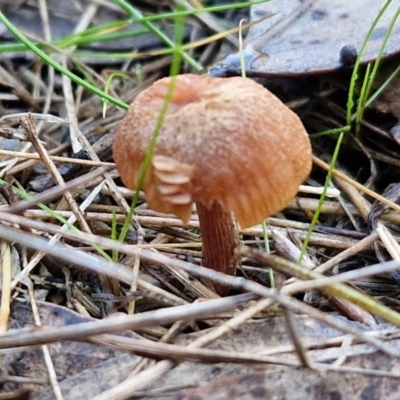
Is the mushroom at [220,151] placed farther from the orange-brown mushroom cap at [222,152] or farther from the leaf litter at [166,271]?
the leaf litter at [166,271]

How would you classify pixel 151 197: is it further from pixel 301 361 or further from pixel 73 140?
pixel 73 140

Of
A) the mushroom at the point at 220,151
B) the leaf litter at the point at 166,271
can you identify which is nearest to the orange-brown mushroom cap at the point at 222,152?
the mushroom at the point at 220,151

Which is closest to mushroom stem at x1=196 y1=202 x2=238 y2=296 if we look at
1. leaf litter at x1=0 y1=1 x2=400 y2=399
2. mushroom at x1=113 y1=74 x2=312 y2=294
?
leaf litter at x1=0 y1=1 x2=400 y2=399

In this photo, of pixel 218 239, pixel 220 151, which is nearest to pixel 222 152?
pixel 220 151

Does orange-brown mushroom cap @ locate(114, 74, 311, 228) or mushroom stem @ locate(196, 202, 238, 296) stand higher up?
orange-brown mushroom cap @ locate(114, 74, 311, 228)

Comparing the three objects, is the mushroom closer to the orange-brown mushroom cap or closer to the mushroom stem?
the orange-brown mushroom cap

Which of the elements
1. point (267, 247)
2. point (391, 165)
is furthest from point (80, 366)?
point (391, 165)
